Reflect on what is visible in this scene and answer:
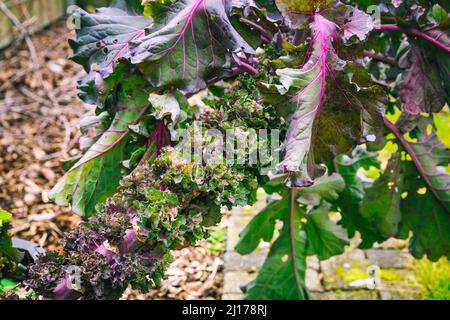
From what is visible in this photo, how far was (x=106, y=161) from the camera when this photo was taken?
193 centimetres

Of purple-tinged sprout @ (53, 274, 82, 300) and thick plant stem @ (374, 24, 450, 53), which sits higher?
thick plant stem @ (374, 24, 450, 53)

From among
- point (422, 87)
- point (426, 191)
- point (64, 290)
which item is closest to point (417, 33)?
point (422, 87)

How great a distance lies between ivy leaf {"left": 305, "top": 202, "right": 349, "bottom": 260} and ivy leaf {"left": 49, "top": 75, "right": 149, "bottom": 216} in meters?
0.89

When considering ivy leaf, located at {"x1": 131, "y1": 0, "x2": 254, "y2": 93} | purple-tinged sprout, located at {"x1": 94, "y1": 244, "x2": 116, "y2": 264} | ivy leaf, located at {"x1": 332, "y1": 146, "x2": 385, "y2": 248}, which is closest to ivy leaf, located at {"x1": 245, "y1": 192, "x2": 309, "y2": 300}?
ivy leaf, located at {"x1": 332, "y1": 146, "x2": 385, "y2": 248}

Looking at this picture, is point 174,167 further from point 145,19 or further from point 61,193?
point 145,19

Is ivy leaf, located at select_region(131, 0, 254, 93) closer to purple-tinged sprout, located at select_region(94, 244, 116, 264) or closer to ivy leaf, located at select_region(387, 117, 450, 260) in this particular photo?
purple-tinged sprout, located at select_region(94, 244, 116, 264)

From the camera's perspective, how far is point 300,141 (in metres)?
1.53

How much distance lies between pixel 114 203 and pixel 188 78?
1.44 feet

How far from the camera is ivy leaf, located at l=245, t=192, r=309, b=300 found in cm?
247

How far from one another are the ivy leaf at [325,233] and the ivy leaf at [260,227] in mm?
134

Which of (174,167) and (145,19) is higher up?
(145,19)

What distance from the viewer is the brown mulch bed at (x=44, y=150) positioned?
2.96 meters
